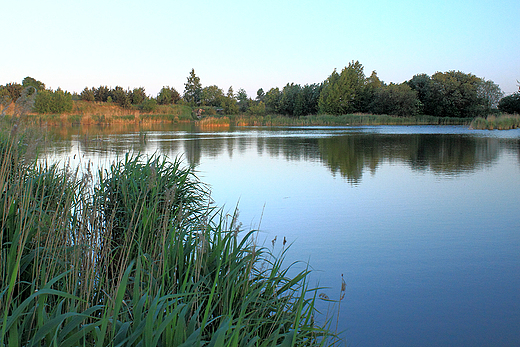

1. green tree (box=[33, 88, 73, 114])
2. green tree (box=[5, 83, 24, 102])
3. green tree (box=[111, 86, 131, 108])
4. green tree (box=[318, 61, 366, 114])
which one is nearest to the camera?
green tree (box=[33, 88, 73, 114])

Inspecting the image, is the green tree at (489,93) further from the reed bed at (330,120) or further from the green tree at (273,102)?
the green tree at (273,102)

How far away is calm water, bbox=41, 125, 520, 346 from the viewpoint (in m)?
3.57

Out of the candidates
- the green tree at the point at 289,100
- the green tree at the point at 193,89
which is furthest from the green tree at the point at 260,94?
the green tree at the point at 289,100

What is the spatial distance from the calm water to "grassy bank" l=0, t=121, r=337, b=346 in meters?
0.73

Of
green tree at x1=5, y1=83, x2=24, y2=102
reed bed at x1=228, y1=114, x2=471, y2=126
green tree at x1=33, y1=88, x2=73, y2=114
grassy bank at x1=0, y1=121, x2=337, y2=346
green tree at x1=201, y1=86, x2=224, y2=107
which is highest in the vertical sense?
green tree at x1=201, y1=86, x2=224, y2=107

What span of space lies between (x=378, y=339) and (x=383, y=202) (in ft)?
15.8

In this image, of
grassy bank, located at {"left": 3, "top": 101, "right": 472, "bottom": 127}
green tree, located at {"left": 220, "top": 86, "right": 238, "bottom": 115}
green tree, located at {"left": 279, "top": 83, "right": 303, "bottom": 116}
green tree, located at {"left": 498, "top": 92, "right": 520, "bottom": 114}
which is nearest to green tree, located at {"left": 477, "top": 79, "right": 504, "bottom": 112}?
grassy bank, located at {"left": 3, "top": 101, "right": 472, "bottom": 127}

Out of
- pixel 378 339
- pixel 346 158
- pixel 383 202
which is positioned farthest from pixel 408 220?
pixel 346 158

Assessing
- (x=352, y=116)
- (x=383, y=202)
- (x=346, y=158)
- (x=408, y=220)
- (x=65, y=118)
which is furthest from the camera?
(x=352, y=116)

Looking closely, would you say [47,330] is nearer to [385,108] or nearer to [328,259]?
[328,259]

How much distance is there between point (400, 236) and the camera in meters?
5.81

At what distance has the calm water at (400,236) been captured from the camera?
3570 millimetres

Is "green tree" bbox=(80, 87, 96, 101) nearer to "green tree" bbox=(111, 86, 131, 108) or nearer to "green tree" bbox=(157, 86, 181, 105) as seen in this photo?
"green tree" bbox=(111, 86, 131, 108)

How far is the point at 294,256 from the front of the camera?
198 inches
